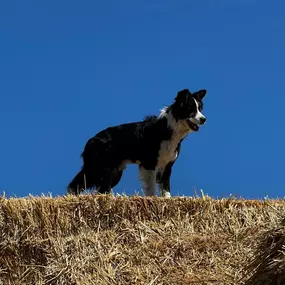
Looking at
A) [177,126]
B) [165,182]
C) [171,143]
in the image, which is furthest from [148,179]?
[177,126]

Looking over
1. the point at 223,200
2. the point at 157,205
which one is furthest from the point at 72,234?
the point at 223,200

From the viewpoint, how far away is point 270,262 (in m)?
4.46

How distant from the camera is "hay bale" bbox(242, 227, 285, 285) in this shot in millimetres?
4379

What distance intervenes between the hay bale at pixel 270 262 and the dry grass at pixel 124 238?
1.44 metres

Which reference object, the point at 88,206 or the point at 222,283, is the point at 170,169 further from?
the point at 222,283

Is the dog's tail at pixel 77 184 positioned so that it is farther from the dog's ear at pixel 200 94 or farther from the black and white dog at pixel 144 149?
the dog's ear at pixel 200 94

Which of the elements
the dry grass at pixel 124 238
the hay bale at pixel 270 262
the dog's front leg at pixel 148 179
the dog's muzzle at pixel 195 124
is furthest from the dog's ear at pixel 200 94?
the hay bale at pixel 270 262

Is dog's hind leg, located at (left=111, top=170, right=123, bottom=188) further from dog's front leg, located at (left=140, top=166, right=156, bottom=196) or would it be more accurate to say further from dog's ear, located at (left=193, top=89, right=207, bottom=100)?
dog's ear, located at (left=193, top=89, right=207, bottom=100)

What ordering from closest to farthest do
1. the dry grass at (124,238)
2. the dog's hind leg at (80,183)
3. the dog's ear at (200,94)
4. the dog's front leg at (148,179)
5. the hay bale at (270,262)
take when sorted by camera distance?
the hay bale at (270,262) < the dry grass at (124,238) < the dog's front leg at (148,179) < the dog's hind leg at (80,183) < the dog's ear at (200,94)

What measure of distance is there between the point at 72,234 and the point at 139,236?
1.95 ft

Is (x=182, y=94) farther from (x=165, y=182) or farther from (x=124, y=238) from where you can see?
(x=124, y=238)

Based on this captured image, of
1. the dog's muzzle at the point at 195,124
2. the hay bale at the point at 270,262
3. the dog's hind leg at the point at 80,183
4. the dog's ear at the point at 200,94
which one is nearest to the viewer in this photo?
the hay bale at the point at 270,262

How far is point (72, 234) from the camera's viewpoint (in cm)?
689

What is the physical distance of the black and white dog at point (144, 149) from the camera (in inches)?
469
